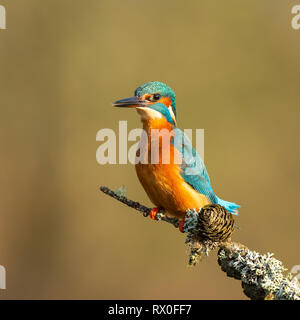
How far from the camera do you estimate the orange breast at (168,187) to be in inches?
104

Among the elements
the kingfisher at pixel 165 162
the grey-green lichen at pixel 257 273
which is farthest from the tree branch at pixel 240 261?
the kingfisher at pixel 165 162

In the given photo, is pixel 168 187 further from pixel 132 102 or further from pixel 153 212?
pixel 132 102

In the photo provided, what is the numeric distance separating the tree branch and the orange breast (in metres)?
0.70

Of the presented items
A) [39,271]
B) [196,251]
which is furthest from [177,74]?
[196,251]

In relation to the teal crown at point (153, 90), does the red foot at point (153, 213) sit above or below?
below

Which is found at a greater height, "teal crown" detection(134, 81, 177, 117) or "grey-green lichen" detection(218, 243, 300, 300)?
"teal crown" detection(134, 81, 177, 117)

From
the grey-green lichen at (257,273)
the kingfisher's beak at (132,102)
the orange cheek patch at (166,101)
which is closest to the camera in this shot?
the grey-green lichen at (257,273)

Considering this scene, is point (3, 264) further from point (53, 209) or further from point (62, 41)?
point (62, 41)

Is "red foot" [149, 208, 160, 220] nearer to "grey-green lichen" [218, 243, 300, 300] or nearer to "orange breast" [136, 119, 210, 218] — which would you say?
"orange breast" [136, 119, 210, 218]

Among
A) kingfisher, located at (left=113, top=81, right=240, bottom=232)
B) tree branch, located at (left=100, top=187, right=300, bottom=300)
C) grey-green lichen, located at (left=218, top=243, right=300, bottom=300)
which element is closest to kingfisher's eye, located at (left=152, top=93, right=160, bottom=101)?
kingfisher, located at (left=113, top=81, right=240, bottom=232)

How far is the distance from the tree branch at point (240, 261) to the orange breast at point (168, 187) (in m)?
0.70

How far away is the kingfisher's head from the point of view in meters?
2.76

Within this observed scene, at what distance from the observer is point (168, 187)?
2.65 metres

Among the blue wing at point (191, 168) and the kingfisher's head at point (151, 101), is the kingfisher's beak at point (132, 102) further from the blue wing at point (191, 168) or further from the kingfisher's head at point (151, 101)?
the blue wing at point (191, 168)
